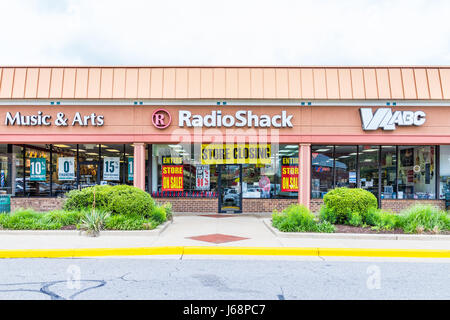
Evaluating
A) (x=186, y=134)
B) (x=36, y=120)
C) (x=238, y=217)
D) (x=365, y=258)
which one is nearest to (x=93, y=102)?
(x=36, y=120)

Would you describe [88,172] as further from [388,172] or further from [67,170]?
[388,172]

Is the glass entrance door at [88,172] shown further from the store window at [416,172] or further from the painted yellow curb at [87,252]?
the store window at [416,172]

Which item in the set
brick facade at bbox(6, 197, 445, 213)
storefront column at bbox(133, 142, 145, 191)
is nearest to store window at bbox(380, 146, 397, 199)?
brick facade at bbox(6, 197, 445, 213)

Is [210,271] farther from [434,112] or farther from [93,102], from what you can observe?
[434,112]

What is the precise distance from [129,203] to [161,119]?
16.0 ft

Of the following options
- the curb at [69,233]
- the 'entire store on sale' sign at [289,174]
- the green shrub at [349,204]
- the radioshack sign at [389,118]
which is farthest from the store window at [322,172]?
the curb at [69,233]

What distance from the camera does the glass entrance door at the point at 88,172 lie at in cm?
1717

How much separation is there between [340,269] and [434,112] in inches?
428

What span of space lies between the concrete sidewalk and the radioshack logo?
512 centimetres

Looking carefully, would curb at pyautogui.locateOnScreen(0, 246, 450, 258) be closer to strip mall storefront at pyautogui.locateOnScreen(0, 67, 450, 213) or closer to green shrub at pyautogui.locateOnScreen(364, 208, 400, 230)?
green shrub at pyautogui.locateOnScreen(364, 208, 400, 230)

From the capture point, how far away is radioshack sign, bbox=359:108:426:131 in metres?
15.3

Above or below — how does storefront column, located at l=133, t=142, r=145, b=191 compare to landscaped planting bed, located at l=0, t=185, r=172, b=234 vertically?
above

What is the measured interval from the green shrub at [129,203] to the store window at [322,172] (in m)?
7.99
